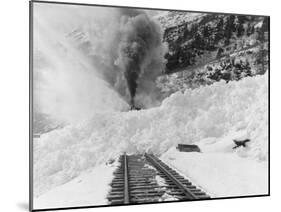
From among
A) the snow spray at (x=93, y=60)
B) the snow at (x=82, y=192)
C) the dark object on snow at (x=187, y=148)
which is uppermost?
the snow spray at (x=93, y=60)

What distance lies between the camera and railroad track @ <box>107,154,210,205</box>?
477cm

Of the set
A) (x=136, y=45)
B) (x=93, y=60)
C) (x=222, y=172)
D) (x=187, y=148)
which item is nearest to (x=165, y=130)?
(x=187, y=148)

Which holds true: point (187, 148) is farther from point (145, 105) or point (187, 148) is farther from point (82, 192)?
point (82, 192)

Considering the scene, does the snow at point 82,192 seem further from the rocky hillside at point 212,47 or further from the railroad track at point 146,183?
the rocky hillside at point 212,47

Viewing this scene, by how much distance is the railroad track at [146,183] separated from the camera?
4.77m

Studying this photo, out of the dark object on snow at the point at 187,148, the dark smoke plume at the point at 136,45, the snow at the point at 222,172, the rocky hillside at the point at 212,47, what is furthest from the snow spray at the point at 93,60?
the snow at the point at 222,172

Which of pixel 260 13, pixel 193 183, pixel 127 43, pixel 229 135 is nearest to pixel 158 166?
pixel 193 183

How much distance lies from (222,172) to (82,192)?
152cm

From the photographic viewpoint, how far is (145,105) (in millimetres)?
4984

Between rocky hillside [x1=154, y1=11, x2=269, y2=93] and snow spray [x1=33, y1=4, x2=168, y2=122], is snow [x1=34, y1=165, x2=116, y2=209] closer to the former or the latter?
snow spray [x1=33, y1=4, x2=168, y2=122]

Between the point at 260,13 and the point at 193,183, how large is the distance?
2053 mm

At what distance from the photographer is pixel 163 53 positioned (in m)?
5.09

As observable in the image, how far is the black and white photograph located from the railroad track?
0.03ft

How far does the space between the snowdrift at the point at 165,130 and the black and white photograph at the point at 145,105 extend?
0.01 m
